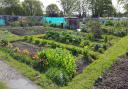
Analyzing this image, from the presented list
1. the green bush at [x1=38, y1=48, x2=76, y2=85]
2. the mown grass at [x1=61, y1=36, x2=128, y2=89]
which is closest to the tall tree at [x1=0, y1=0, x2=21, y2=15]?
the mown grass at [x1=61, y1=36, x2=128, y2=89]

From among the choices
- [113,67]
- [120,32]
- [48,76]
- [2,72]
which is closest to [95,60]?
[113,67]

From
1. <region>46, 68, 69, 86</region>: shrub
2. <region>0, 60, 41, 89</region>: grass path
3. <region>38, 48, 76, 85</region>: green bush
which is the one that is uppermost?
<region>38, 48, 76, 85</region>: green bush

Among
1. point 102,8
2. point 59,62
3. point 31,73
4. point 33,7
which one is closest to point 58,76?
point 59,62

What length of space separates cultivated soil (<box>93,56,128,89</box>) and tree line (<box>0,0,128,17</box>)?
148ft

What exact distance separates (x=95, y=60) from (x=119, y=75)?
9.03 ft

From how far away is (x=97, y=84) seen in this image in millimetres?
8719

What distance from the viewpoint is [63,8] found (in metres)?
69.6

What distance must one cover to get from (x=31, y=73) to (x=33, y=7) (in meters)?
52.2

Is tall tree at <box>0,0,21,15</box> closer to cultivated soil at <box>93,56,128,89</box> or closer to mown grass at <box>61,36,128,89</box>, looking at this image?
mown grass at <box>61,36,128,89</box>

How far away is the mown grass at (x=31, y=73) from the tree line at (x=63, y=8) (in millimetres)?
42277

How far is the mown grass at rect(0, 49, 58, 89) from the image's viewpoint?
8789 mm

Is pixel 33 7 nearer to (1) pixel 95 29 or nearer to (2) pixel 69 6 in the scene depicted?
(2) pixel 69 6

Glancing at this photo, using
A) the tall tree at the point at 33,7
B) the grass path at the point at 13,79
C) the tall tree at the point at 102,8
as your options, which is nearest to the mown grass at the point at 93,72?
the grass path at the point at 13,79

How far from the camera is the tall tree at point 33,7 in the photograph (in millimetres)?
59575
